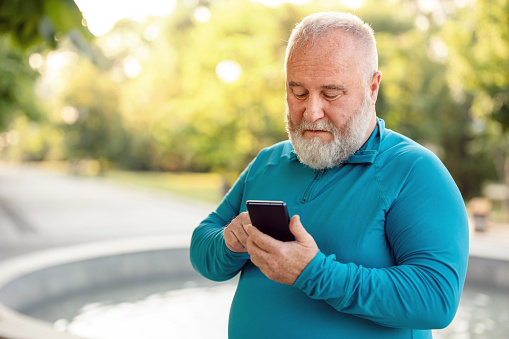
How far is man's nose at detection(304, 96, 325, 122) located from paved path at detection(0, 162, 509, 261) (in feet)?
22.8

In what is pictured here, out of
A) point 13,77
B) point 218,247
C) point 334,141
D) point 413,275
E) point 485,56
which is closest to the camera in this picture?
point 413,275

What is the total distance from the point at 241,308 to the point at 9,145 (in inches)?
3919

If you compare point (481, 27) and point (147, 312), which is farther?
point (481, 27)

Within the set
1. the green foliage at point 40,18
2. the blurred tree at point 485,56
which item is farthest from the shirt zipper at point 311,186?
the blurred tree at point 485,56

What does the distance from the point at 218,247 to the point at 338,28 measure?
0.82 metres

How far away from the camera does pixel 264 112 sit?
66.6 feet

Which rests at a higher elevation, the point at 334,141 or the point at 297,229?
the point at 334,141

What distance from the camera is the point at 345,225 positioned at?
67.1 inches

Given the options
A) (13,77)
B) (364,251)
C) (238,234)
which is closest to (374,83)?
(364,251)

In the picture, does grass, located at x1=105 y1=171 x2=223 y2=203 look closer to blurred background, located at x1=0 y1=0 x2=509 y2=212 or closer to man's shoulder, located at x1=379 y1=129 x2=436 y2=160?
blurred background, located at x1=0 y1=0 x2=509 y2=212

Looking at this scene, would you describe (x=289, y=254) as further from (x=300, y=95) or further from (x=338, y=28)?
(x=338, y=28)

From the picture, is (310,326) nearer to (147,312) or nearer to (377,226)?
(377,226)

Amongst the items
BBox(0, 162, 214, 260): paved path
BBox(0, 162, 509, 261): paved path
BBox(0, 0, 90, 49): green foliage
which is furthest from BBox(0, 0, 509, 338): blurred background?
→ BBox(0, 162, 214, 260): paved path

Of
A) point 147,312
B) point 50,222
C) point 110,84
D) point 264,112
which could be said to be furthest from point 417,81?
point 110,84
